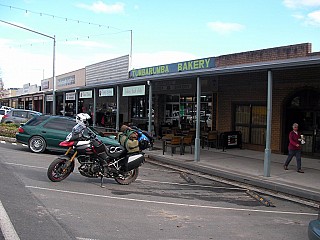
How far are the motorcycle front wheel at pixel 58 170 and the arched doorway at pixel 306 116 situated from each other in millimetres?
9183

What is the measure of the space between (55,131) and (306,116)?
9.60 m

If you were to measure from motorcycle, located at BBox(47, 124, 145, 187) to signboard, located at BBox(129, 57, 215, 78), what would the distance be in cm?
1056

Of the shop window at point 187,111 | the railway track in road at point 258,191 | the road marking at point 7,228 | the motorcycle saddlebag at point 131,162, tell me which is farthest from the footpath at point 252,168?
the road marking at point 7,228

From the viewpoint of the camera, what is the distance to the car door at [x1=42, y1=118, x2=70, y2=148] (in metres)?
13.1

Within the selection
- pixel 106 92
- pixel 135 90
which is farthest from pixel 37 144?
pixel 106 92

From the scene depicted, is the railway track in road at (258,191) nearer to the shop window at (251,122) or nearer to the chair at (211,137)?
the chair at (211,137)

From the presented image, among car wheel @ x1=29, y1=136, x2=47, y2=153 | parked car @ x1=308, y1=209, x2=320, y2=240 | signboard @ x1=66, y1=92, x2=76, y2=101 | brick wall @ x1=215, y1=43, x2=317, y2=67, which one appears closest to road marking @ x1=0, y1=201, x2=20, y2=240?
parked car @ x1=308, y1=209, x2=320, y2=240

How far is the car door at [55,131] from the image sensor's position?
42.9 feet

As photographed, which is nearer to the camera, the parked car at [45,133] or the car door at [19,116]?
the parked car at [45,133]

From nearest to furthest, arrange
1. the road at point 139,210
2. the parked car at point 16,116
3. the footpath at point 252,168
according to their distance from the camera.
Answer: the road at point 139,210 → the footpath at point 252,168 → the parked car at point 16,116

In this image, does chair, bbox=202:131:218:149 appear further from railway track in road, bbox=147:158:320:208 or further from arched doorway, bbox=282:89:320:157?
railway track in road, bbox=147:158:320:208

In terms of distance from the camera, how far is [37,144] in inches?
520

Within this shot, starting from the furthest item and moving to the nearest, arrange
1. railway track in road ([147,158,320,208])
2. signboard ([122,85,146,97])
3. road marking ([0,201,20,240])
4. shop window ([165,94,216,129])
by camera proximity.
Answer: shop window ([165,94,216,129]), signboard ([122,85,146,97]), railway track in road ([147,158,320,208]), road marking ([0,201,20,240])

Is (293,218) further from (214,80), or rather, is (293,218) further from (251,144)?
(214,80)
